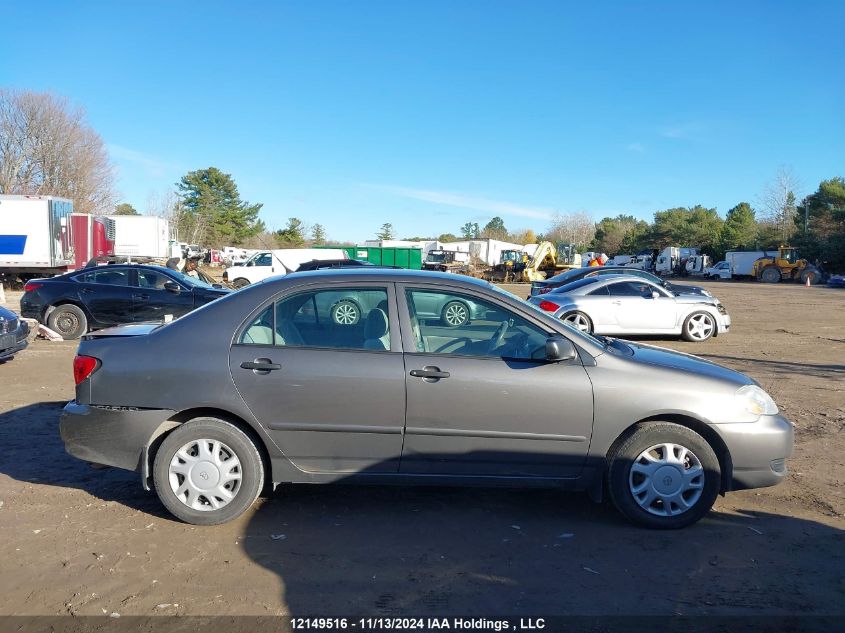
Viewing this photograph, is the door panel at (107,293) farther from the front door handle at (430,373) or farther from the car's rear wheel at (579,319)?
the front door handle at (430,373)

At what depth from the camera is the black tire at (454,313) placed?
458 cm

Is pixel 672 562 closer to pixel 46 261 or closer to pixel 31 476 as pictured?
pixel 31 476

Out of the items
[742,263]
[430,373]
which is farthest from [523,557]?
[742,263]

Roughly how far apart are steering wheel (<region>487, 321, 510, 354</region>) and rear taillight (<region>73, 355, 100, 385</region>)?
2.62 meters

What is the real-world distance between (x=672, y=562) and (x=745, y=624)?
2.13 feet

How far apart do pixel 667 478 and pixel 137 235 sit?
3231cm

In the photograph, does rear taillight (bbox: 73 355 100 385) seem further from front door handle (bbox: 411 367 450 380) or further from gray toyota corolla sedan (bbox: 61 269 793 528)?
front door handle (bbox: 411 367 450 380)

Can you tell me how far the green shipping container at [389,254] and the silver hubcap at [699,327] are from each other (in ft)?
100.0

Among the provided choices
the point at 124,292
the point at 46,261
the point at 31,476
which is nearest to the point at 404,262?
the point at 46,261

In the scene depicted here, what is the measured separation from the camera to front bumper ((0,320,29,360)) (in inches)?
379

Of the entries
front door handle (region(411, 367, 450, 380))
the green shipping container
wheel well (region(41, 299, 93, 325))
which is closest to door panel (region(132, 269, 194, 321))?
wheel well (region(41, 299, 93, 325))

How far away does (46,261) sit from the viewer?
2455 cm

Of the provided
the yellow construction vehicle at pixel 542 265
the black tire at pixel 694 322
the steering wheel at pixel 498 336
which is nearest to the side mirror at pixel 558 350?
the steering wheel at pixel 498 336

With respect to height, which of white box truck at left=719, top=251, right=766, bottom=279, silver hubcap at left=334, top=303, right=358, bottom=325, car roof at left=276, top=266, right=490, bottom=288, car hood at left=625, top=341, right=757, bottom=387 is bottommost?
car hood at left=625, top=341, right=757, bottom=387
